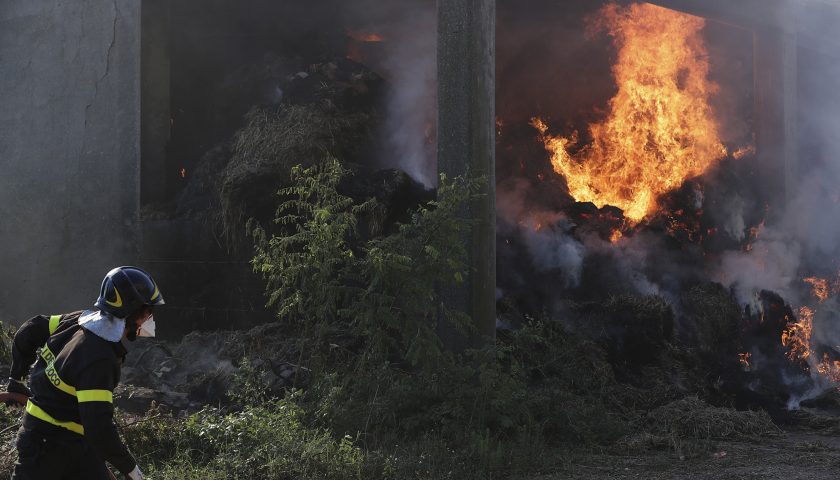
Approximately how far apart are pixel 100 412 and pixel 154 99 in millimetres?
8284

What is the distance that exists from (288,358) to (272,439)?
2.53 m

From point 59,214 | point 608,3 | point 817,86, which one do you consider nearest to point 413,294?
point 59,214

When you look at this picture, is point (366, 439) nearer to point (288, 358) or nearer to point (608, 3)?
point (288, 358)

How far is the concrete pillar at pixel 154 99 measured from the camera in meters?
10.9

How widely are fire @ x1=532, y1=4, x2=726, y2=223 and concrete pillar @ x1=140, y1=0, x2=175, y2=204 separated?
5.75 meters

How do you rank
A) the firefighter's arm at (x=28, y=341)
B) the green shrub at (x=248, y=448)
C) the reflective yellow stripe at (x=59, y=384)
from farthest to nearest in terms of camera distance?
1. the green shrub at (x=248, y=448)
2. the firefighter's arm at (x=28, y=341)
3. the reflective yellow stripe at (x=59, y=384)

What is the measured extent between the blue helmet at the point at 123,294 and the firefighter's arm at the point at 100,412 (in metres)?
0.24

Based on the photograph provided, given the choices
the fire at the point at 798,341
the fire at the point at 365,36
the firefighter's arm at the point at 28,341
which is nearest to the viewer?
the firefighter's arm at the point at 28,341

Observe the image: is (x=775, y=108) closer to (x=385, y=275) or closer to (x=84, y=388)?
(x=385, y=275)

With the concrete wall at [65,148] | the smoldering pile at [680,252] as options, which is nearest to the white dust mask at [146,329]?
the smoldering pile at [680,252]

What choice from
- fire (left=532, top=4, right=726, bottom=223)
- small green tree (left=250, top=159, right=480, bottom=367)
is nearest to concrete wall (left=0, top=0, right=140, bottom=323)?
small green tree (left=250, top=159, right=480, bottom=367)

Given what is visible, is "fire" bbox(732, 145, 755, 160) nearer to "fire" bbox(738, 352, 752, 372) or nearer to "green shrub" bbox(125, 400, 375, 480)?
"fire" bbox(738, 352, 752, 372)

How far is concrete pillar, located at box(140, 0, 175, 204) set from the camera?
10.9 meters

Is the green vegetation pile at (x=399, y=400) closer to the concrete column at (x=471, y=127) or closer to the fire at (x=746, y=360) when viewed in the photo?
the concrete column at (x=471, y=127)
